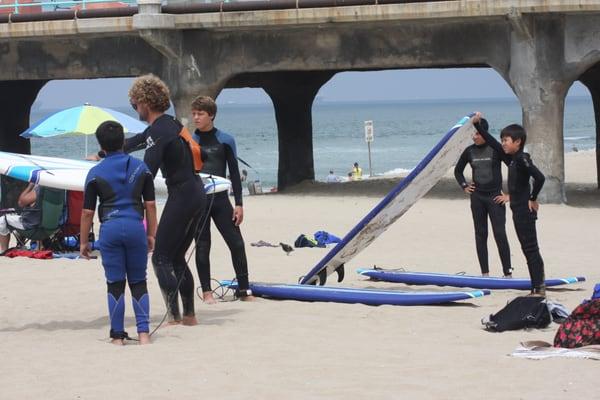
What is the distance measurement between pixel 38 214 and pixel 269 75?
15.1m

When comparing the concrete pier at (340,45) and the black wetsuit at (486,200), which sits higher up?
the concrete pier at (340,45)

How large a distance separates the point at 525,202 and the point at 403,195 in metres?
1.21

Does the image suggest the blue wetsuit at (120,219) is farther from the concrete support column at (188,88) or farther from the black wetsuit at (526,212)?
the concrete support column at (188,88)

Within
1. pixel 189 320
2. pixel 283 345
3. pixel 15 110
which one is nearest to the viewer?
pixel 283 345

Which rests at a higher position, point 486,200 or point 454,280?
point 486,200

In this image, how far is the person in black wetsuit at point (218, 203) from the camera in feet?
33.1

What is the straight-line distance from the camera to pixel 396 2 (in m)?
20.7

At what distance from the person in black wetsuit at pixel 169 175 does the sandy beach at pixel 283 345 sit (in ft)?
1.68

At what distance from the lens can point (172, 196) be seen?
873 cm

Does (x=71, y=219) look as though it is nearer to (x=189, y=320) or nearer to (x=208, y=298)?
(x=208, y=298)

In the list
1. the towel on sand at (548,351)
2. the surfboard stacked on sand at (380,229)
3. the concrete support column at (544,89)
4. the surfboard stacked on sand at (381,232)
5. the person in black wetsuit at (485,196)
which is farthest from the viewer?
the concrete support column at (544,89)

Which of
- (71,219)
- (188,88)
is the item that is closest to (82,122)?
(188,88)

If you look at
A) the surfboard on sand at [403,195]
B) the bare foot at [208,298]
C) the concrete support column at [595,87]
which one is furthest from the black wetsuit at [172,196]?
the concrete support column at [595,87]

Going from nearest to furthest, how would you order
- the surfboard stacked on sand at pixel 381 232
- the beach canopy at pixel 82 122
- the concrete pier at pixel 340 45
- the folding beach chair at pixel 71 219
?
1. the surfboard stacked on sand at pixel 381 232
2. the folding beach chair at pixel 71 219
3. the beach canopy at pixel 82 122
4. the concrete pier at pixel 340 45
